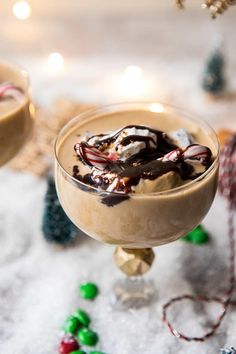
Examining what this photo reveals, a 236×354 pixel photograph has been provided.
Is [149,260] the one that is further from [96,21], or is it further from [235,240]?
[96,21]

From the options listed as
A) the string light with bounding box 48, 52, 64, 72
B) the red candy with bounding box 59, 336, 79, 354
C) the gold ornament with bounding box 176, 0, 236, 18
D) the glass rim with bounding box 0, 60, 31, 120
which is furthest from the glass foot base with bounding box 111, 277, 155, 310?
the string light with bounding box 48, 52, 64, 72

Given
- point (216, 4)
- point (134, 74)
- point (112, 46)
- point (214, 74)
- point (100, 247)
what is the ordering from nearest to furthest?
point (216, 4) < point (100, 247) < point (214, 74) < point (134, 74) < point (112, 46)

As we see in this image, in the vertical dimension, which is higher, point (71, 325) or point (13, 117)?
point (13, 117)

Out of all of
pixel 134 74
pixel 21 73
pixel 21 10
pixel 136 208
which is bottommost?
pixel 21 10

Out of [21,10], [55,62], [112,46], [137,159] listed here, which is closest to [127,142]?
[137,159]

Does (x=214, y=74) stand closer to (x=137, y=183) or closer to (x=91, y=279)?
(x=91, y=279)

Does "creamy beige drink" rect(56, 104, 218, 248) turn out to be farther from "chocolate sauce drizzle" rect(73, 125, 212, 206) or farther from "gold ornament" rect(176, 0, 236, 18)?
"gold ornament" rect(176, 0, 236, 18)

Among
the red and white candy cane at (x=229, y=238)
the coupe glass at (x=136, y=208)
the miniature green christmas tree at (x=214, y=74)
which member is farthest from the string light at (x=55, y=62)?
the coupe glass at (x=136, y=208)
